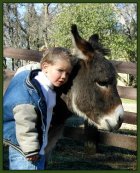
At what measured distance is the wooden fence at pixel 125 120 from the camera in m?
6.21

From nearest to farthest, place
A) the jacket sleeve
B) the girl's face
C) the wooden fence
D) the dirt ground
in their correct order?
the jacket sleeve
the girl's face
the dirt ground
the wooden fence

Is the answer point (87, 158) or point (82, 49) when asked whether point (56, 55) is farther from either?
point (87, 158)

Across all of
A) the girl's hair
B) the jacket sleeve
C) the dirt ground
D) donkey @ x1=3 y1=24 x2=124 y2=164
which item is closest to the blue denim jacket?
the jacket sleeve

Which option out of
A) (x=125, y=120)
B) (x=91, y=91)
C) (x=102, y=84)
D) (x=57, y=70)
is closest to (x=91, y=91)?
(x=91, y=91)

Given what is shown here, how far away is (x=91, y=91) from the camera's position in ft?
12.0

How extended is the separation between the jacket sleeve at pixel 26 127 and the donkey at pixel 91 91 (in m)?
0.60

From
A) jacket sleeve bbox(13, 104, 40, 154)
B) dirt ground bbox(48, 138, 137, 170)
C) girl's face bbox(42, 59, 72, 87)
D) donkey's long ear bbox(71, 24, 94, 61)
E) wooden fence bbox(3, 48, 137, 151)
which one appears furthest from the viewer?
wooden fence bbox(3, 48, 137, 151)

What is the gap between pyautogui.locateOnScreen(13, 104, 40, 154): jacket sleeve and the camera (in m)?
3.06

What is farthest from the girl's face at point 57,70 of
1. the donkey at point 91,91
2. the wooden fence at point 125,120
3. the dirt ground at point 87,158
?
the wooden fence at point 125,120

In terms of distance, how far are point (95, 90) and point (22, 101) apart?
2.65 feet

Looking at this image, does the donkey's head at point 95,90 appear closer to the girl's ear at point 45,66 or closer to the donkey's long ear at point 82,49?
the donkey's long ear at point 82,49

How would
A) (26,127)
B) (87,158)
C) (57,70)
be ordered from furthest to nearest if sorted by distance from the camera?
(87,158) → (57,70) → (26,127)

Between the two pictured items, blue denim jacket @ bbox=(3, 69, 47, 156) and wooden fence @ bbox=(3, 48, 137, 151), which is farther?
wooden fence @ bbox=(3, 48, 137, 151)

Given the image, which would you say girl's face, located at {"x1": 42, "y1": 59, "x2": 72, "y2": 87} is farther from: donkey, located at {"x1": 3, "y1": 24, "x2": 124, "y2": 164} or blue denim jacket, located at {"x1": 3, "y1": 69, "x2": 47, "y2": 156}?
donkey, located at {"x1": 3, "y1": 24, "x2": 124, "y2": 164}
